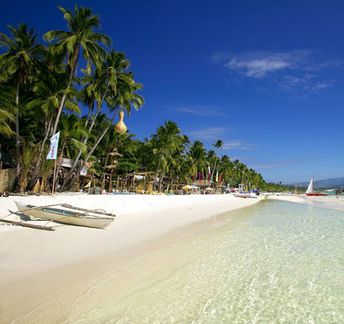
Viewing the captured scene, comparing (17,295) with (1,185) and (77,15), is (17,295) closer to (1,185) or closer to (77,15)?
(1,185)

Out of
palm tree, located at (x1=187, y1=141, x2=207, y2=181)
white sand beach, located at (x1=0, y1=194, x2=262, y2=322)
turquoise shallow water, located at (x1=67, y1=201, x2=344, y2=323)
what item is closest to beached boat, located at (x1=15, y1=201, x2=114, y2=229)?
white sand beach, located at (x1=0, y1=194, x2=262, y2=322)

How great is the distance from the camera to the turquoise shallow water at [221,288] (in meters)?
4.81

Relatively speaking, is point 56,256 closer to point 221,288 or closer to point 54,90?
point 221,288

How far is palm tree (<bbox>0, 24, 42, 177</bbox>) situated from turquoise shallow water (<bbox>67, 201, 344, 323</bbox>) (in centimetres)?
1554

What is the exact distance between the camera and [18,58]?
2022cm

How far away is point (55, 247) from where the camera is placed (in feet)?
25.8

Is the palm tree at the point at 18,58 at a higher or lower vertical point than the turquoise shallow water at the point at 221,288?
higher

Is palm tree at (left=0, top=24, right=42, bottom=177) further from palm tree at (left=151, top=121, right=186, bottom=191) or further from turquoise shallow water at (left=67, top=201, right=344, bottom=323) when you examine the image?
palm tree at (left=151, top=121, right=186, bottom=191)

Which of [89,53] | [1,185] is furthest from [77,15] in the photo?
[1,185]

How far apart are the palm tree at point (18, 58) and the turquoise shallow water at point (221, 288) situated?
51.0 feet

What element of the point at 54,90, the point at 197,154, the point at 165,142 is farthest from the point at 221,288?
the point at 197,154

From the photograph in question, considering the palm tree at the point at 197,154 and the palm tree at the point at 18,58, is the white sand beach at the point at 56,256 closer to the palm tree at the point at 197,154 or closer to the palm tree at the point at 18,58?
the palm tree at the point at 18,58

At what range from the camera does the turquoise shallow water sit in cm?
481

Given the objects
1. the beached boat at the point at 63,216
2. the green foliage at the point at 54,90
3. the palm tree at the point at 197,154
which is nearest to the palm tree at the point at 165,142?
the green foliage at the point at 54,90
